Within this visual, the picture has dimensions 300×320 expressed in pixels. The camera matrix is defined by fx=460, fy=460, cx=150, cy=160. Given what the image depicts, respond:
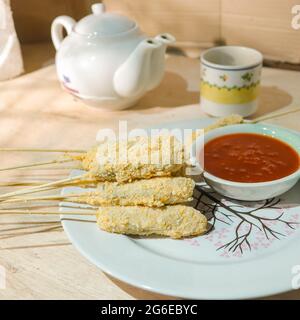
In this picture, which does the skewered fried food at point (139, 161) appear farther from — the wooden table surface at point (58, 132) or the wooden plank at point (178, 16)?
the wooden plank at point (178, 16)

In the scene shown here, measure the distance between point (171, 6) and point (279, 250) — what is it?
1.02 metres

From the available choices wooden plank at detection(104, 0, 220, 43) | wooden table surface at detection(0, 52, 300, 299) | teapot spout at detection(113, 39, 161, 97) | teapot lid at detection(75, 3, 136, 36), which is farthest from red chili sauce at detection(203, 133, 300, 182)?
wooden plank at detection(104, 0, 220, 43)

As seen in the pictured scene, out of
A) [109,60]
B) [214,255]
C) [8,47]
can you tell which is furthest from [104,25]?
[214,255]

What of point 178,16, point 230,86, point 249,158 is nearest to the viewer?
point 249,158

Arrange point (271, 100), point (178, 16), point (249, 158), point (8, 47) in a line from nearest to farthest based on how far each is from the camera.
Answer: point (249, 158)
point (271, 100)
point (8, 47)
point (178, 16)

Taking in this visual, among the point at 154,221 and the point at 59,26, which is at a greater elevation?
the point at 59,26

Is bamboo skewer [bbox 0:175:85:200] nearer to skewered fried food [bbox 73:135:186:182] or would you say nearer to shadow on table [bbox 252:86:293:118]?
skewered fried food [bbox 73:135:186:182]

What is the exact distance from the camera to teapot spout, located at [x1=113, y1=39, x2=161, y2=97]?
1.06 metres

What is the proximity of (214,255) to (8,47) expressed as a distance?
0.97m

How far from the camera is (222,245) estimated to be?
0.69 m

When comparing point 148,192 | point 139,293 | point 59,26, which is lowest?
point 139,293

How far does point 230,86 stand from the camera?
1.05 meters

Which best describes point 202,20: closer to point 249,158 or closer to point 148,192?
point 249,158

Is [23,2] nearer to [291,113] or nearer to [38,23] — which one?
[38,23]
